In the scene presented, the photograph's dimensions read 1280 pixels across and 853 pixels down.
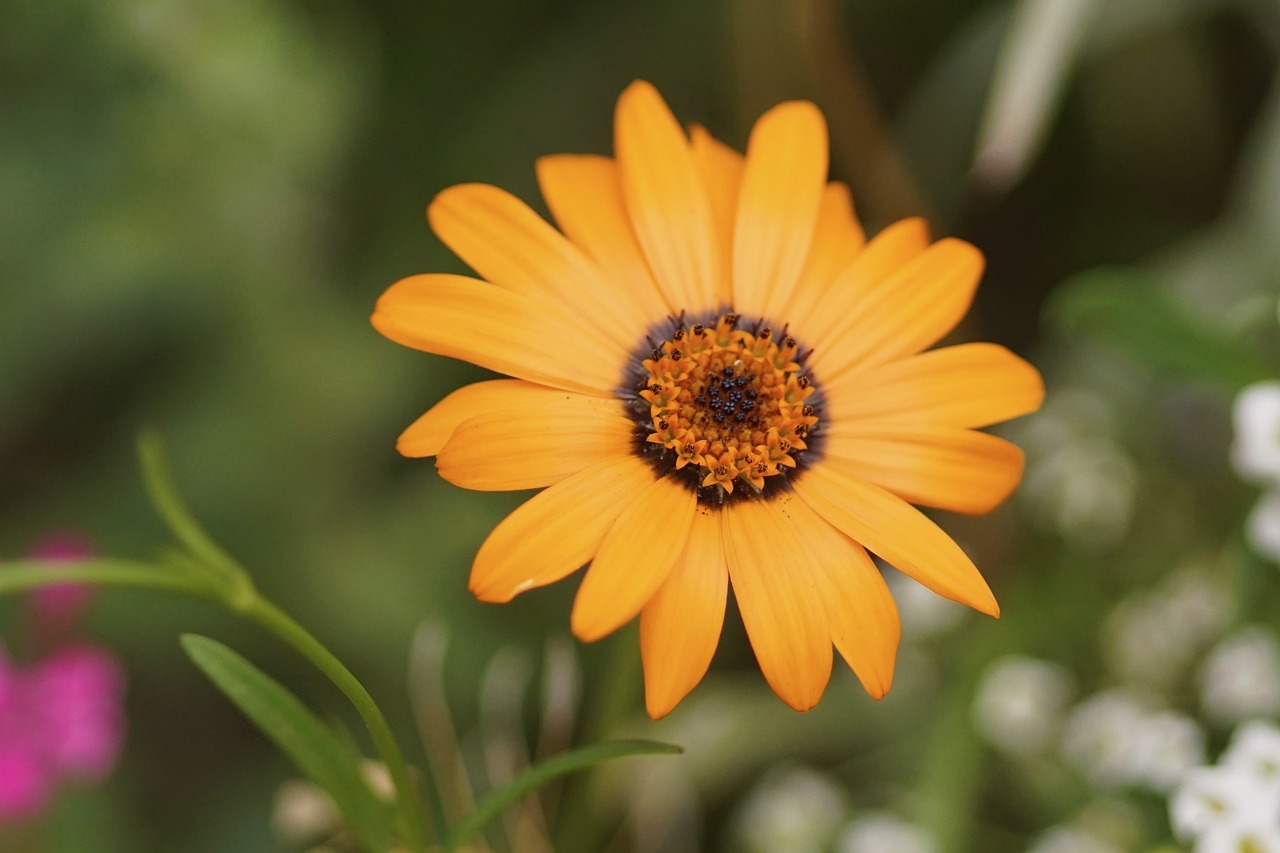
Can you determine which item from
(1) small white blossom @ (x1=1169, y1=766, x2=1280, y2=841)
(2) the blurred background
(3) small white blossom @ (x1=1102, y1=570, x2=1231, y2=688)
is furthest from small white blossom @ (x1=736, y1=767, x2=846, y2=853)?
(1) small white blossom @ (x1=1169, y1=766, x2=1280, y2=841)

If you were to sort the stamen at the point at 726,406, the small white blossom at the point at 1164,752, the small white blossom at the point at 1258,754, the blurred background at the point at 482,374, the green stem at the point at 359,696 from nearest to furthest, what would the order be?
the green stem at the point at 359,696 → the stamen at the point at 726,406 → the small white blossom at the point at 1258,754 → the small white blossom at the point at 1164,752 → the blurred background at the point at 482,374

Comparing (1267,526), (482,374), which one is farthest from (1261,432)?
(482,374)

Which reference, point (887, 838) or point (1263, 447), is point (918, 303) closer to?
point (1263, 447)

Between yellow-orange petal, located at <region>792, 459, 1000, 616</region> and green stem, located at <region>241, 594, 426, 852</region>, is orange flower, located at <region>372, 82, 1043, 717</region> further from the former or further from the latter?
green stem, located at <region>241, 594, 426, 852</region>

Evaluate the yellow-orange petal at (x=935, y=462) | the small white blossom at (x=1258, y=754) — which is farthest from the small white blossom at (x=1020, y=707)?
the yellow-orange petal at (x=935, y=462)

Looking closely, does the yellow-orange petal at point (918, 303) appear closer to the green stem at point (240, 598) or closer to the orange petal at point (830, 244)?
the orange petal at point (830, 244)

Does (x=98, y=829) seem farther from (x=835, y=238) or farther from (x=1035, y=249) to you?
(x=1035, y=249)
